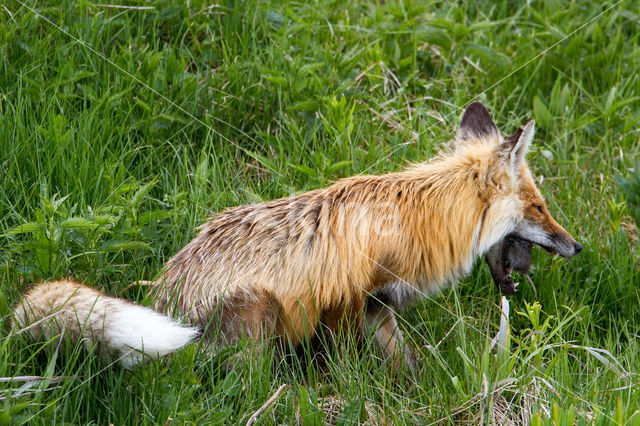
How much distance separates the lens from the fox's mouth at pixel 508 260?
5000mm

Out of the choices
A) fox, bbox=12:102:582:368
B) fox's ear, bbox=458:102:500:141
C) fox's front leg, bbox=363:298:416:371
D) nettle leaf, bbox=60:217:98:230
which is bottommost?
fox's front leg, bbox=363:298:416:371

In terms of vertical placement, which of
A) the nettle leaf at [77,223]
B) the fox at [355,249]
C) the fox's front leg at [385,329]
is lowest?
the fox's front leg at [385,329]

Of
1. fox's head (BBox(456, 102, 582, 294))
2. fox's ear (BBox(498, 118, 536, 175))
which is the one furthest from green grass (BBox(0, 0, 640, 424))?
fox's ear (BBox(498, 118, 536, 175))

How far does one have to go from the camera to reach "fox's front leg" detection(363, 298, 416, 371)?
4.58 metres

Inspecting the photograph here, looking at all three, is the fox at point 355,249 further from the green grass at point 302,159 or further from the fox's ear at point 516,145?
Answer: the green grass at point 302,159

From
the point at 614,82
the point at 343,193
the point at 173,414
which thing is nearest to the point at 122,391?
the point at 173,414

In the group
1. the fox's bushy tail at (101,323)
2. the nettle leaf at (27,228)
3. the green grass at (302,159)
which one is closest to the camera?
the fox's bushy tail at (101,323)

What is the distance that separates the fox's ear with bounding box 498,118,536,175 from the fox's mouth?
22.1 inches

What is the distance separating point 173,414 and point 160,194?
2.32 m

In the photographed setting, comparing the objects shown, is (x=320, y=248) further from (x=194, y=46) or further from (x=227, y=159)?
(x=194, y=46)

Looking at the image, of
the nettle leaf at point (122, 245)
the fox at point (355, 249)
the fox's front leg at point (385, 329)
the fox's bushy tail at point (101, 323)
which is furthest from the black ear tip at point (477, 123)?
the fox's bushy tail at point (101, 323)

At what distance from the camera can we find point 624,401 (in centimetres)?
393

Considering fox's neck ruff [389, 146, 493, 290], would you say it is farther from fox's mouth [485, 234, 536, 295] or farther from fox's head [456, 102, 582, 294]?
fox's mouth [485, 234, 536, 295]

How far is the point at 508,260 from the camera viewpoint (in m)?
5.07
